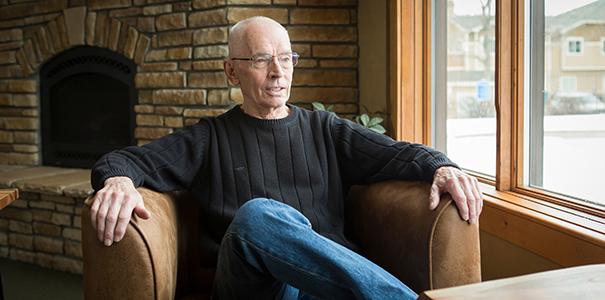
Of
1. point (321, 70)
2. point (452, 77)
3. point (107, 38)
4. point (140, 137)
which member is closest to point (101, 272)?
point (452, 77)

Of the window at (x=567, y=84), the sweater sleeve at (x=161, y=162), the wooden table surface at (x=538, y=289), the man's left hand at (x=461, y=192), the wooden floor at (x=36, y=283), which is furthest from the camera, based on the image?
the wooden floor at (x=36, y=283)

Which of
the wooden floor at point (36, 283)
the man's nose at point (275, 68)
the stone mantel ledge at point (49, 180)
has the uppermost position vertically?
the man's nose at point (275, 68)

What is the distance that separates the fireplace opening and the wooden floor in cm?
71

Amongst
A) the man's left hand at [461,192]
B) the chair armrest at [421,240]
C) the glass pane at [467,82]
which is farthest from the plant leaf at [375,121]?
the man's left hand at [461,192]

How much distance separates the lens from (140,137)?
137 inches

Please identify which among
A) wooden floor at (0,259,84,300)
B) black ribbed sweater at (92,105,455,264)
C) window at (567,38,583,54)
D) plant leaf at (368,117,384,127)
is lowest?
wooden floor at (0,259,84,300)

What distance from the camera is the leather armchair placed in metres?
1.29

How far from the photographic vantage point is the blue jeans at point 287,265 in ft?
3.74

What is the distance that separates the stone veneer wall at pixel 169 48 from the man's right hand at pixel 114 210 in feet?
5.76

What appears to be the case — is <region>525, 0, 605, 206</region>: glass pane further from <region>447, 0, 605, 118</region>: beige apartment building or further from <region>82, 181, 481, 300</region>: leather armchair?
<region>82, 181, 481, 300</region>: leather armchair

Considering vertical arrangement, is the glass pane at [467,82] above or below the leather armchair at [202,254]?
above

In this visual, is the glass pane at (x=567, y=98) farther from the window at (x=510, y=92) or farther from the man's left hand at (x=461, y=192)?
the man's left hand at (x=461, y=192)

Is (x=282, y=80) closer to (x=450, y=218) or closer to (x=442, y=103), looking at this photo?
(x=450, y=218)

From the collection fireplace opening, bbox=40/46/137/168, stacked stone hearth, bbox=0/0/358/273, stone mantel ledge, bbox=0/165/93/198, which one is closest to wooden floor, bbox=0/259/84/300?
stacked stone hearth, bbox=0/0/358/273
